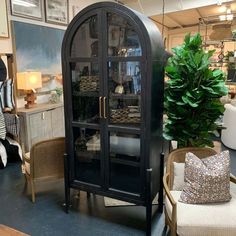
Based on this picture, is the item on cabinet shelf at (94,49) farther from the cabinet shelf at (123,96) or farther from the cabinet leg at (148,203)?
the cabinet leg at (148,203)

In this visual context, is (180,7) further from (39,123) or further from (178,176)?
(178,176)

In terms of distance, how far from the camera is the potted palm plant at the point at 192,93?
2211 mm

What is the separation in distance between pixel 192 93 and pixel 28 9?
10.1 ft

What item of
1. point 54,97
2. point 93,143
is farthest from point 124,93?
point 54,97

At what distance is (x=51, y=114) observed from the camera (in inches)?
162

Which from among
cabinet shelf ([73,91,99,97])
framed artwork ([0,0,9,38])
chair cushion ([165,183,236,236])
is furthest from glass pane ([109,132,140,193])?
framed artwork ([0,0,9,38])

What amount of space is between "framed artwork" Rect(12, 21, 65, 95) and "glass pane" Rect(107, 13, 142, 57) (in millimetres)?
2252

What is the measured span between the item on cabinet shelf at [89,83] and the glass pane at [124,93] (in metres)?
0.15

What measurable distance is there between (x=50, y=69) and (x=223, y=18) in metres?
4.52

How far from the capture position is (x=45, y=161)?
2748mm

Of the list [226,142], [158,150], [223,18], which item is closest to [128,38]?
[158,150]

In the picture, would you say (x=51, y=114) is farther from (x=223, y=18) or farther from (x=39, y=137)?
(x=223, y=18)

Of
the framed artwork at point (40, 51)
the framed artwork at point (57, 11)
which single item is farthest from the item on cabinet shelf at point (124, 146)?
the framed artwork at point (57, 11)

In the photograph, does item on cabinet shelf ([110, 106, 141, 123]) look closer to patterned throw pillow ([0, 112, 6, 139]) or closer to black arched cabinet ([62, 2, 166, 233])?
black arched cabinet ([62, 2, 166, 233])
